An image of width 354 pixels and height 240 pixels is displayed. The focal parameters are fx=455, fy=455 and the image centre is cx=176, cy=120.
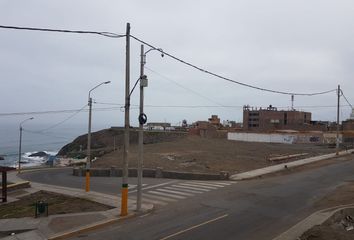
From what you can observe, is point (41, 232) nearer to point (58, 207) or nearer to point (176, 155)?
point (58, 207)

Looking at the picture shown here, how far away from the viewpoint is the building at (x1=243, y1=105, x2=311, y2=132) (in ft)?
545

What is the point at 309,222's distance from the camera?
1844 centimetres

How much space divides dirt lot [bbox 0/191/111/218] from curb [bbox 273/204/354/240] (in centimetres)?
1086

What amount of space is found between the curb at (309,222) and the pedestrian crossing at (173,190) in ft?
28.4

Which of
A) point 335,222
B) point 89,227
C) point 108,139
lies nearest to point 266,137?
point 108,139

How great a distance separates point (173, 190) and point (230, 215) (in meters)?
10.2

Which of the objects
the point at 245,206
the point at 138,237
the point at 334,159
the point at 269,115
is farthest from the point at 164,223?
the point at 269,115

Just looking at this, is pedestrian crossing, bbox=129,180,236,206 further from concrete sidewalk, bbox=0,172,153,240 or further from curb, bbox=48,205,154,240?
Result: curb, bbox=48,205,154,240

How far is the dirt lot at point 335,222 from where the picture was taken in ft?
50.8

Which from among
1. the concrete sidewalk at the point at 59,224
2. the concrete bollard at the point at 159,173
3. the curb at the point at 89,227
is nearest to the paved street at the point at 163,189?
the concrete bollard at the point at 159,173

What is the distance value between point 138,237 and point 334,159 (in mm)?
41022

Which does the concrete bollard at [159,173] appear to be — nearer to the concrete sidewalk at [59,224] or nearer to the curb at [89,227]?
the concrete sidewalk at [59,224]

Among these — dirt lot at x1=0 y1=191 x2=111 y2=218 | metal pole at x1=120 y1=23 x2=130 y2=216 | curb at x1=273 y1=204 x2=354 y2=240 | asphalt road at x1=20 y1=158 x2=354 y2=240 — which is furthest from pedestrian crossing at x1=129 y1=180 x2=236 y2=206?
curb at x1=273 y1=204 x2=354 y2=240

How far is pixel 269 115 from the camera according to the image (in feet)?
582
